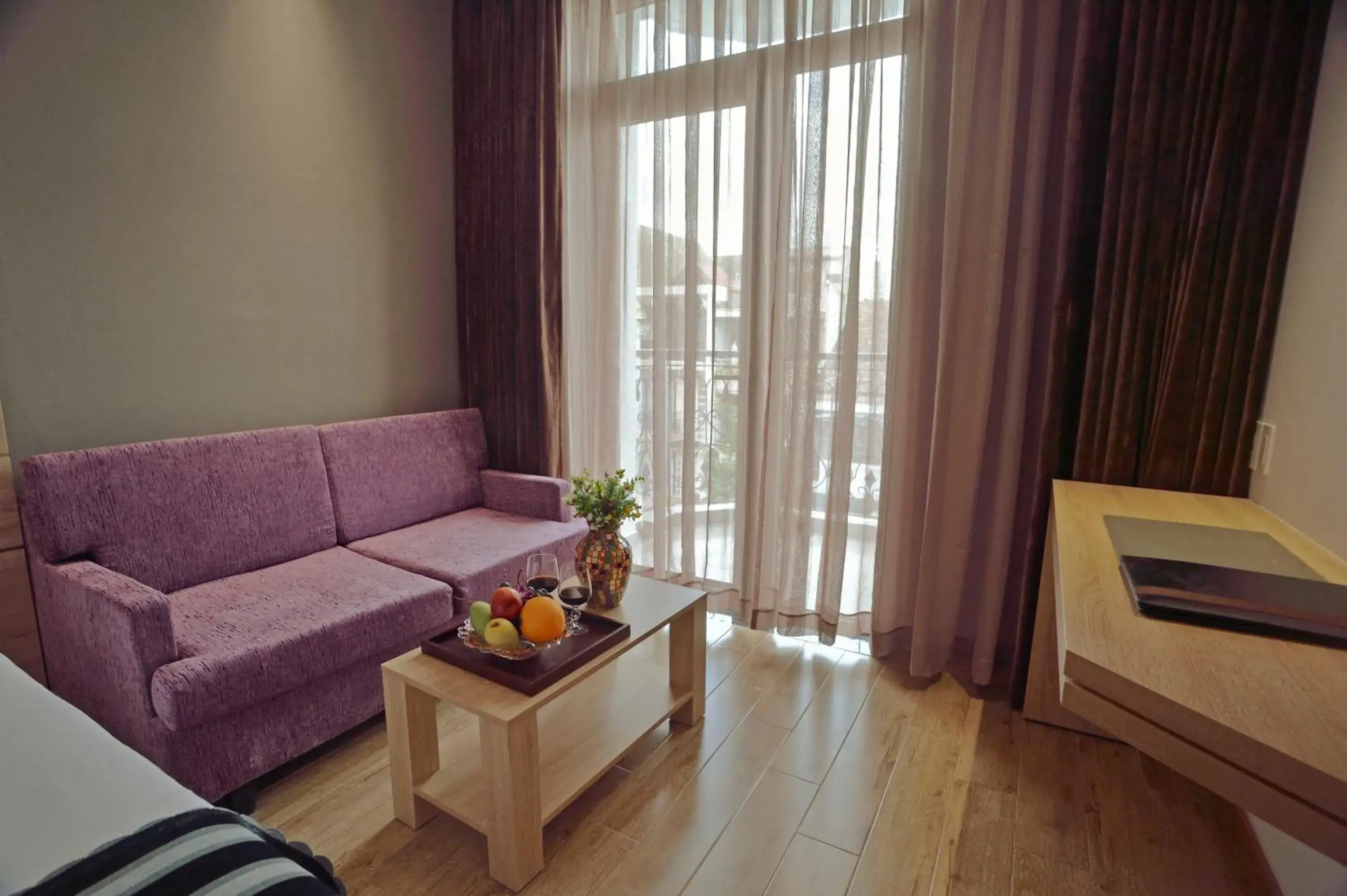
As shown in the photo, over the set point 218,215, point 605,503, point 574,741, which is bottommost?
point 574,741

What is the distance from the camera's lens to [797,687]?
2.36 meters

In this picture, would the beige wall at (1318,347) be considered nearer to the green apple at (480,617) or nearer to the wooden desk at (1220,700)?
the wooden desk at (1220,700)

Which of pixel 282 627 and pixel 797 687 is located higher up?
pixel 282 627

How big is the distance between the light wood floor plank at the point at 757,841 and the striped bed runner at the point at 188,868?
929 millimetres

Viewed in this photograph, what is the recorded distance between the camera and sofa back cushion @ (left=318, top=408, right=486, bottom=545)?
2.59m

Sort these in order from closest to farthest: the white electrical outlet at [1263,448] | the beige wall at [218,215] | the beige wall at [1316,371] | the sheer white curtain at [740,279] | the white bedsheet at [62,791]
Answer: the white bedsheet at [62,791] < the beige wall at [1316,371] < the white electrical outlet at [1263,448] < the beige wall at [218,215] < the sheer white curtain at [740,279]

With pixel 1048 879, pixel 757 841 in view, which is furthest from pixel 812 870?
pixel 1048 879

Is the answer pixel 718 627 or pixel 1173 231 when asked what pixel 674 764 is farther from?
pixel 1173 231

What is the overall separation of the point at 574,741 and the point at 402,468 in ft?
4.99

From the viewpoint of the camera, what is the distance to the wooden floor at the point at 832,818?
151cm

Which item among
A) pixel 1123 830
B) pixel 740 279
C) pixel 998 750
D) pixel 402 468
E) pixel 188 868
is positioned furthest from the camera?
pixel 402 468

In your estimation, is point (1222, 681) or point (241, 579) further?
point (241, 579)

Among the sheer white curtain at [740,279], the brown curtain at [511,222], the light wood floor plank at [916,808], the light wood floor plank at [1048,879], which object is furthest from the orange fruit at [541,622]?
the brown curtain at [511,222]

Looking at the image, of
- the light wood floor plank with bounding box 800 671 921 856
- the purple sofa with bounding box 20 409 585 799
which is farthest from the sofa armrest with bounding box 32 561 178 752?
the light wood floor plank with bounding box 800 671 921 856
